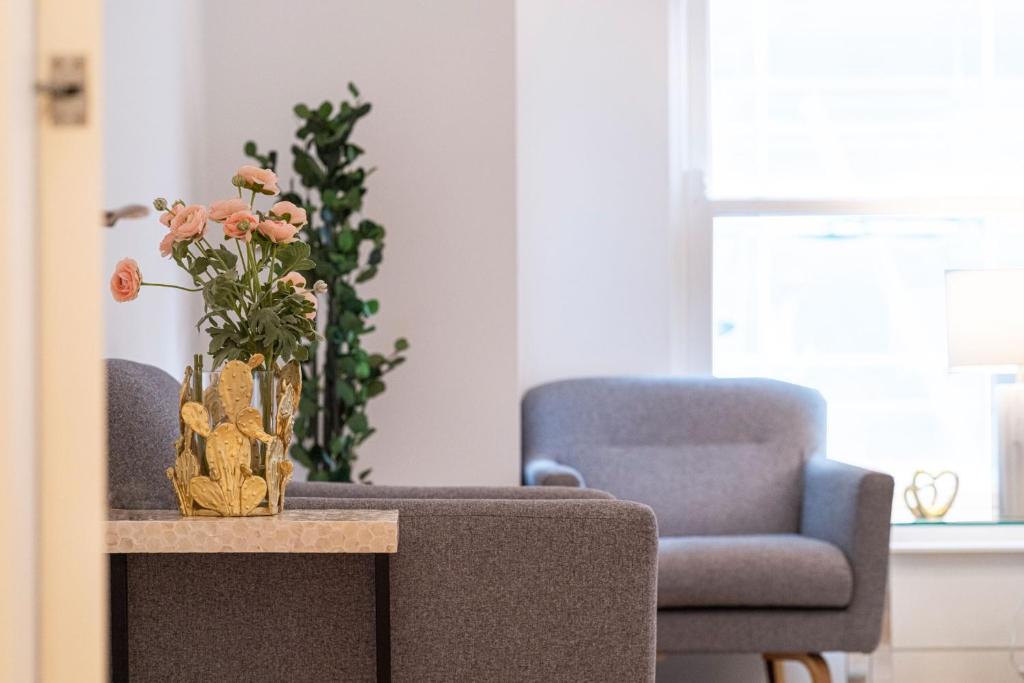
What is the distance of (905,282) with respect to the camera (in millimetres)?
4293

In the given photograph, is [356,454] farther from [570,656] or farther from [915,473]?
[570,656]

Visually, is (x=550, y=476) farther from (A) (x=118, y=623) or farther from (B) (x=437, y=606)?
(A) (x=118, y=623)

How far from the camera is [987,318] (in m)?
3.67

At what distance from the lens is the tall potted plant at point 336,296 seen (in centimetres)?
337

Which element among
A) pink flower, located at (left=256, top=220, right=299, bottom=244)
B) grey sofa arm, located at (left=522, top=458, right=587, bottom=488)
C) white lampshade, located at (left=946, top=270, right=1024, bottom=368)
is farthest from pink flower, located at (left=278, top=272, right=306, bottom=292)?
white lampshade, located at (left=946, top=270, right=1024, bottom=368)

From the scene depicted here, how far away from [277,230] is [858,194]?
290cm

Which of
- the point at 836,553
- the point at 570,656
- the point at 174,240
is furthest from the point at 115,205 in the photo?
the point at 836,553

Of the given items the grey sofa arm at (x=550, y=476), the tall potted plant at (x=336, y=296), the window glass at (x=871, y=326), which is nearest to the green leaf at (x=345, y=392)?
the tall potted plant at (x=336, y=296)

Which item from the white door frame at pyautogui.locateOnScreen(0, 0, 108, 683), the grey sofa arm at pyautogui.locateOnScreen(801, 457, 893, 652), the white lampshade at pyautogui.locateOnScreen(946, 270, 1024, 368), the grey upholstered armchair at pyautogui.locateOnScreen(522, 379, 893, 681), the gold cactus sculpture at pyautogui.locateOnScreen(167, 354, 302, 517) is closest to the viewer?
the white door frame at pyautogui.locateOnScreen(0, 0, 108, 683)

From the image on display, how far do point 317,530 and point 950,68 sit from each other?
3.43 m

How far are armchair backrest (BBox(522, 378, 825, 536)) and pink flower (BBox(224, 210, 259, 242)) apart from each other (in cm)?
193

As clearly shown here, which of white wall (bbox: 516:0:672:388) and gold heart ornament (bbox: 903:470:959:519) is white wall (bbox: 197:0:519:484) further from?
gold heart ornament (bbox: 903:470:959:519)

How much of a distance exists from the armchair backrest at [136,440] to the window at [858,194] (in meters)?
2.60

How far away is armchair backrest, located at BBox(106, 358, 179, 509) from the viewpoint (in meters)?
1.81
